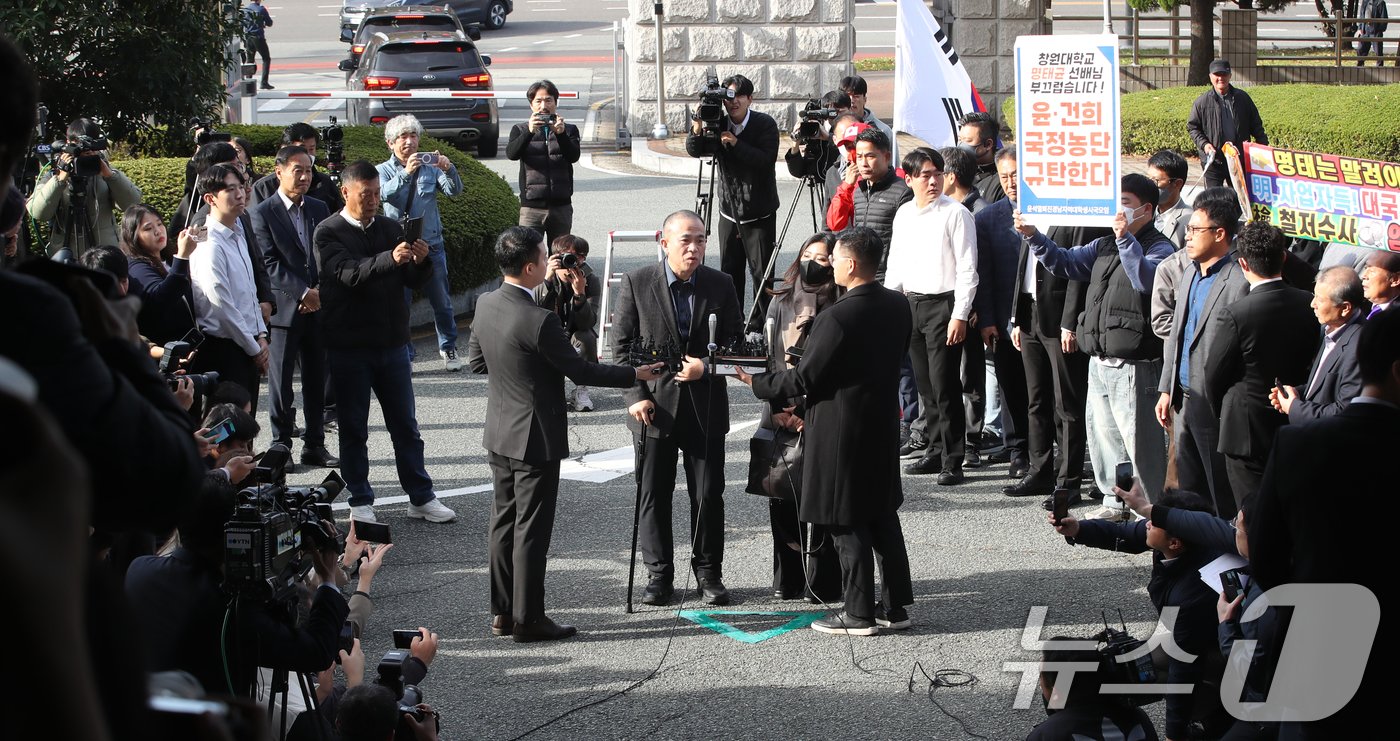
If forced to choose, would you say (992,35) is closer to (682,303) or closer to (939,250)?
(939,250)

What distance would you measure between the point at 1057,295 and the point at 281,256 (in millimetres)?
4796

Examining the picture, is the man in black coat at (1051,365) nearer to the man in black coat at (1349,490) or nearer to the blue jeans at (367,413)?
the blue jeans at (367,413)

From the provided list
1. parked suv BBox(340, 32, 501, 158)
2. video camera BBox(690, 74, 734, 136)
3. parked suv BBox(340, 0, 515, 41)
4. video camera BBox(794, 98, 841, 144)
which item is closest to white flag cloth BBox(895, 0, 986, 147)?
video camera BBox(794, 98, 841, 144)

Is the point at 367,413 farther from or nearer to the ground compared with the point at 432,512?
farther from the ground

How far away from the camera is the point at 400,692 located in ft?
13.9

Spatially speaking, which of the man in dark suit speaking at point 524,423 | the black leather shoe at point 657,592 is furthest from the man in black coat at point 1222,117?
the man in dark suit speaking at point 524,423

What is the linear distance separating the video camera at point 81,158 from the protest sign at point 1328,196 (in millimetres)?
7071

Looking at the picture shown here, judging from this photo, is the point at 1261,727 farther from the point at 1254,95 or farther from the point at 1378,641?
the point at 1254,95

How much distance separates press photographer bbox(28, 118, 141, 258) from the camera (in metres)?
9.05

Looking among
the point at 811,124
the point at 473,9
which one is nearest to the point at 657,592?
the point at 811,124

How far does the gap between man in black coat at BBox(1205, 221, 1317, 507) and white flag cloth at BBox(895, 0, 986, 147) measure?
5091mm

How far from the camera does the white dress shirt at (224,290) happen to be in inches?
316

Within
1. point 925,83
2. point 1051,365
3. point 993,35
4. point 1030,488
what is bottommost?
point 1030,488
